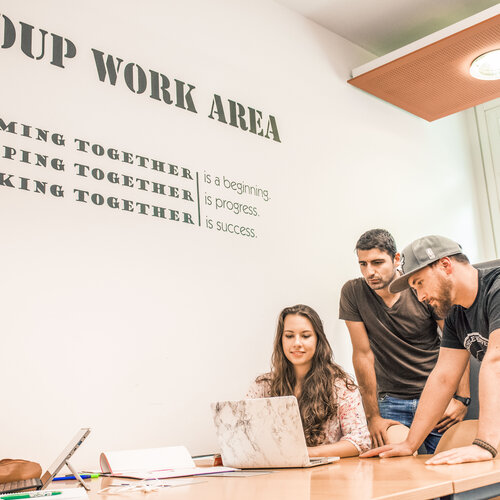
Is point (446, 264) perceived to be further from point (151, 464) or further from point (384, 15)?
point (384, 15)

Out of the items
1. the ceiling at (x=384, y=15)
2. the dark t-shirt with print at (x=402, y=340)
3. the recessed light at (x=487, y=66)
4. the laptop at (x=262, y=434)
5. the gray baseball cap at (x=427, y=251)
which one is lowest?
the laptop at (x=262, y=434)

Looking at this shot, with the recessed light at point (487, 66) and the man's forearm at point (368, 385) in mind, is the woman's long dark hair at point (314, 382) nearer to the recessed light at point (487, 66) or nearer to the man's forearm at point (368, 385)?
the man's forearm at point (368, 385)

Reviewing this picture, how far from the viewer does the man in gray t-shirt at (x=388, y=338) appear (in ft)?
10.4

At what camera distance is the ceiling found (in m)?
4.02

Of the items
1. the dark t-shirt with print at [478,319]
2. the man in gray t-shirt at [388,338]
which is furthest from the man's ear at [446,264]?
the man in gray t-shirt at [388,338]

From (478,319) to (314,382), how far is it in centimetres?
71

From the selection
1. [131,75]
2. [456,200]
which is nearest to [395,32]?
[456,200]

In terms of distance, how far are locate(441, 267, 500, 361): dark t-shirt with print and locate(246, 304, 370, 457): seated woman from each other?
1.46 ft

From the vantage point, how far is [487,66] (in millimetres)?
3934

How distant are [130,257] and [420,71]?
236cm

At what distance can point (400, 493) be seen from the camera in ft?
3.85

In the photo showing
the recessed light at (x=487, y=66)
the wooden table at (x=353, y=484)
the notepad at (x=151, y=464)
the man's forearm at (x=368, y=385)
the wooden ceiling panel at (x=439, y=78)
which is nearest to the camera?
the wooden table at (x=353, y=484)

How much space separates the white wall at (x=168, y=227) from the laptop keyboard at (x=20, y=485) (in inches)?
22.8

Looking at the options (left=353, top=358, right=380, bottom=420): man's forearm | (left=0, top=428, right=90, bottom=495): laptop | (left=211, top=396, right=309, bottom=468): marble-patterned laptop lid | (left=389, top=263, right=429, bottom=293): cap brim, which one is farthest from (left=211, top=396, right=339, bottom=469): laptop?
(left=353, top=358, right=380, bottom=420): man's forearm
